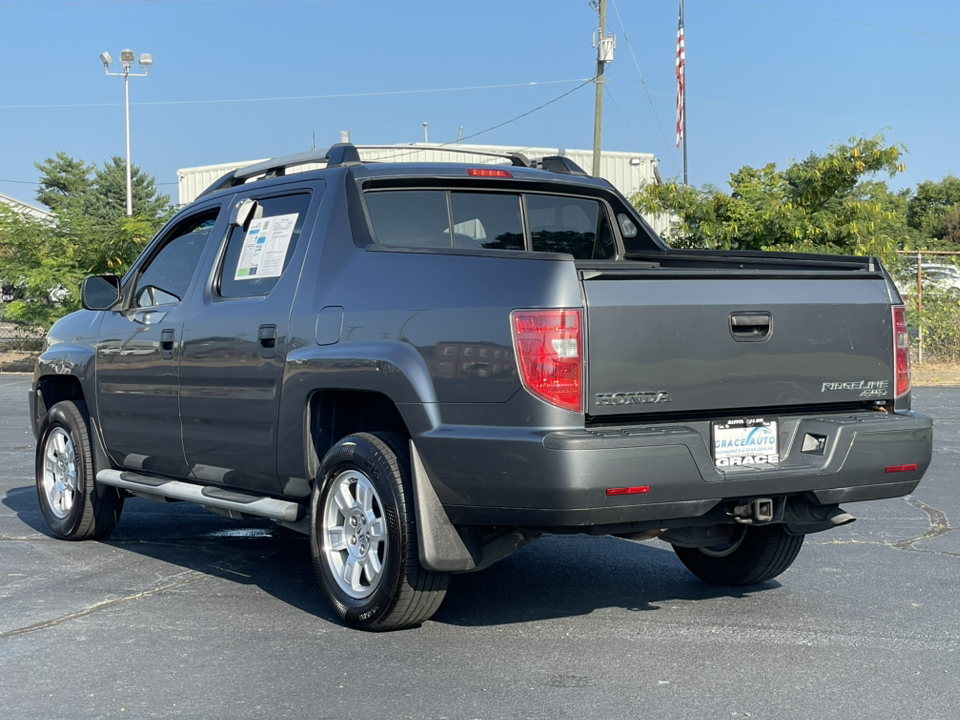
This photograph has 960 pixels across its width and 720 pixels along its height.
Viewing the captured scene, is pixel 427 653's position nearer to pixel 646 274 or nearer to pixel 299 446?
pixel 299 446

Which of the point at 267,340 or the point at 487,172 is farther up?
the point at 487,172

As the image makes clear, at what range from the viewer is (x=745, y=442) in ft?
15.4

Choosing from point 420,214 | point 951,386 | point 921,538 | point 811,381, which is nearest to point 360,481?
point 420,214

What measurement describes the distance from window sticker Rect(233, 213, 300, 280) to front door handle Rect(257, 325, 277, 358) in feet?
0.99

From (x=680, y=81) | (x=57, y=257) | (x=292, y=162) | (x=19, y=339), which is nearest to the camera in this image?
(x=292, y=162)

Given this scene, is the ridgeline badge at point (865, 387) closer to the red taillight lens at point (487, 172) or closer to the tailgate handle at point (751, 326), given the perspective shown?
the tailgate handle at point (751, 326)

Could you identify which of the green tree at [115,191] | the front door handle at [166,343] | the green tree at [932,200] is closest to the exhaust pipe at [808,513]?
the front door handle at [166,343]

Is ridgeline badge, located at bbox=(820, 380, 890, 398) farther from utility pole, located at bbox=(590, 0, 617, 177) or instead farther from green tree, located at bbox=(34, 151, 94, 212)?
green tree, located at bbox=(34, 151, 94, 212)

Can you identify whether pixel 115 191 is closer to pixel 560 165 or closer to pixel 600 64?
pixel 600 64

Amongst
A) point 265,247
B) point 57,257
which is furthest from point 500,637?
point 57,257

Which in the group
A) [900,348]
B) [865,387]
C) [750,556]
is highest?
[900,348]

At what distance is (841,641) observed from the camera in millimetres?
4891

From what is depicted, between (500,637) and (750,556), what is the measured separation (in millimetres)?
1469

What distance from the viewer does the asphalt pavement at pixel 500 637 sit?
4129 mm
